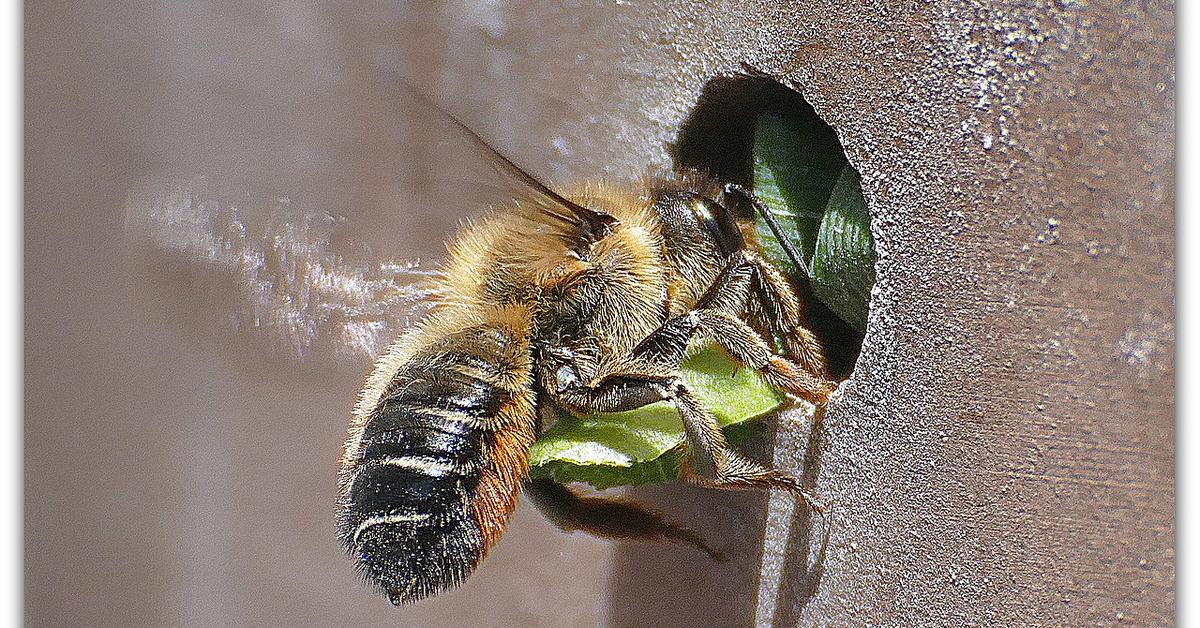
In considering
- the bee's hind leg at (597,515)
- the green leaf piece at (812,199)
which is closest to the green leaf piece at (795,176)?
the green leaf piece at (812,199)

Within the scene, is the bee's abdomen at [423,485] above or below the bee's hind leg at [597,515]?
above

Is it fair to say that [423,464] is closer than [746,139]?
Yes

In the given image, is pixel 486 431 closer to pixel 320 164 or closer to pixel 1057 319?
pixel 1057 319

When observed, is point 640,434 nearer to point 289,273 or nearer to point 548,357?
point 548,357

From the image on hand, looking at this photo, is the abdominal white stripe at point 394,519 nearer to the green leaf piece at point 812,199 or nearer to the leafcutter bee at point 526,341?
the leafcutter bee at point 526,341

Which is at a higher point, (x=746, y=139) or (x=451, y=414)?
(x=746, y=139)

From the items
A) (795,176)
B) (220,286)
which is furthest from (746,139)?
(220,286)
